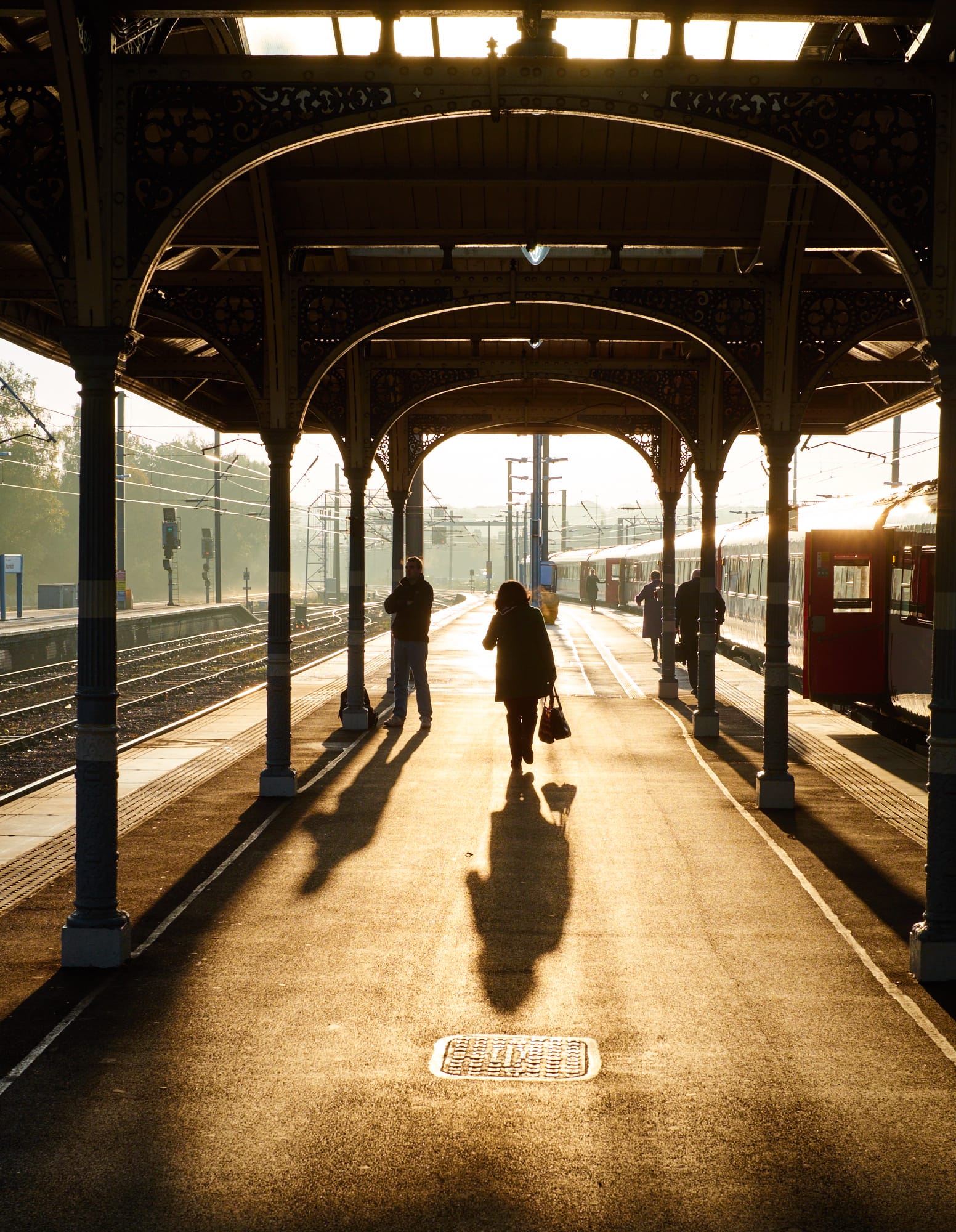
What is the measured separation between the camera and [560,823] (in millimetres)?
9617

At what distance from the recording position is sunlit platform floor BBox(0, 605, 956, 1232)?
399 cm

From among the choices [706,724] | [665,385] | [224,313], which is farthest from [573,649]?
[224,313]

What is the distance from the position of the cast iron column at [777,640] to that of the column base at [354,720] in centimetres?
583

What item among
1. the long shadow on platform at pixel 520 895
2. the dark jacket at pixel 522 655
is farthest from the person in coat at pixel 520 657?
the long shadow on platform at pixel 520 895

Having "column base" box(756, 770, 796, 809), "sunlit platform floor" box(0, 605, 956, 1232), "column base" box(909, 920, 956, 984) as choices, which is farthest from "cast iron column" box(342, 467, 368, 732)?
"column base" box(909, 920, 956, 984)

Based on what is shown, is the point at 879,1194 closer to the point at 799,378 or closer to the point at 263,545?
the point at 799,378

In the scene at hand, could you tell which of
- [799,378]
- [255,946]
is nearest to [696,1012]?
[255,946]

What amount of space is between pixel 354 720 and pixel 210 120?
935 centimetres

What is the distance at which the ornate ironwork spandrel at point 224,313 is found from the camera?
33.2ft

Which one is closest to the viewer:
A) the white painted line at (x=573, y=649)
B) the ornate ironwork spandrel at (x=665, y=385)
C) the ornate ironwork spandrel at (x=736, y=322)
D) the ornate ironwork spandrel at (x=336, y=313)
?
the ornate ironwork spandrel at (x=736, y=322)

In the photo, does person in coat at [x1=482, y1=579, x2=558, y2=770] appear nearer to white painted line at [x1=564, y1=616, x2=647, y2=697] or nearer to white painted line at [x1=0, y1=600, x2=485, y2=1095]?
white painted line at [x1=0, y1=600, x2=485, y2=1095]

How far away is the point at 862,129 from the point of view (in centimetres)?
641

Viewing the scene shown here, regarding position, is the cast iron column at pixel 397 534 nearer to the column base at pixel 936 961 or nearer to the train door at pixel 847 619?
the train door at pixel 847 619

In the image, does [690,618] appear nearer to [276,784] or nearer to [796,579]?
[796,579]
